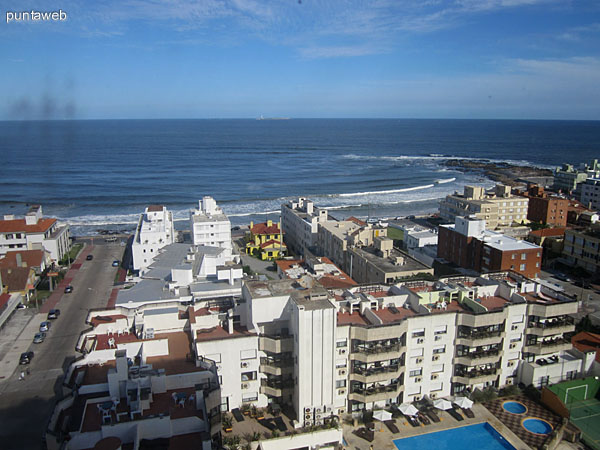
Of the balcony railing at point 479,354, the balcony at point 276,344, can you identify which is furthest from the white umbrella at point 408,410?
the balcony at point 276,344

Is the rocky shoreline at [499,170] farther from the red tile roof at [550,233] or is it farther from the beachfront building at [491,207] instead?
the red tile roof at [550,233]

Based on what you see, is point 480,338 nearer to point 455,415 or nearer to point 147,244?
point 455,415

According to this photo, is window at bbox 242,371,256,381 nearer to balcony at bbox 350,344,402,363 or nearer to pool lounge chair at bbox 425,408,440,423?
balcony at bbox 350,344,402,363

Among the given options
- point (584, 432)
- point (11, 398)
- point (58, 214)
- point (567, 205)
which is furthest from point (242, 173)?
point (584, 432)

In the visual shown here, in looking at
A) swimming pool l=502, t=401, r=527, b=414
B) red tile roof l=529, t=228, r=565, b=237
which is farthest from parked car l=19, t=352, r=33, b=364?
red tile roof l=529, t=228, r=565, b=237

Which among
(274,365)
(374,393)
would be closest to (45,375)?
(274,365)
